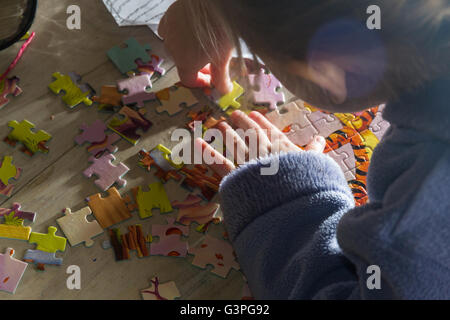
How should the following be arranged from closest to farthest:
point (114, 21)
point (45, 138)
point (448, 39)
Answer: point (448, 39)
point (45, 138)
point (114, 21)

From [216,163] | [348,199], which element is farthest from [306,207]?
[216,163]

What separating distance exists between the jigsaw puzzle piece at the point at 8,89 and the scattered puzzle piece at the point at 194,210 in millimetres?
389

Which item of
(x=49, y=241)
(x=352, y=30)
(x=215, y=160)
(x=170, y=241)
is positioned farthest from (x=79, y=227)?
(x=352, y=30)

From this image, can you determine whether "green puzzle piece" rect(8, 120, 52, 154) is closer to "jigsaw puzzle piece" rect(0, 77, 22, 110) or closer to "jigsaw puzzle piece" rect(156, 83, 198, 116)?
"jigsaw puzzle piece" rect(0, 77, 22, 110)

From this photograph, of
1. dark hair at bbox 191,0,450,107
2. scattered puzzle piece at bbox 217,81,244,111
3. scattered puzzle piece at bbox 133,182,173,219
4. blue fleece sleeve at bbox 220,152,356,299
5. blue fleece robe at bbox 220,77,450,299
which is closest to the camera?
dark hair at bbox 191,0,450,107

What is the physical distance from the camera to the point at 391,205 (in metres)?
0.59

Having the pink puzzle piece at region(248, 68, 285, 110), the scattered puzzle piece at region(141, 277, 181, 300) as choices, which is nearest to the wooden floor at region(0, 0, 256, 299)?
the scattered puzzle piece at region(141, 277, 181, 300)

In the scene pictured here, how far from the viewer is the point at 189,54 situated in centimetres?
88

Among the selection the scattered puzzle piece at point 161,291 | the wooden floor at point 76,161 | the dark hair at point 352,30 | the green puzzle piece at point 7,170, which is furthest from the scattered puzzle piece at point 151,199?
the dark hair at point 352,30

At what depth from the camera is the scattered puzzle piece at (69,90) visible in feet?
2.94

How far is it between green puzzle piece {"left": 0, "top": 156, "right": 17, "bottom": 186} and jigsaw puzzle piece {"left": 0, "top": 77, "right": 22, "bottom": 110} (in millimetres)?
124

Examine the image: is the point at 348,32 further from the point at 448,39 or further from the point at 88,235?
the point at 88,235

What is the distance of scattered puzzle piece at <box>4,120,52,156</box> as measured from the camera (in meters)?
0.85

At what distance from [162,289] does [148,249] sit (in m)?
0.07
